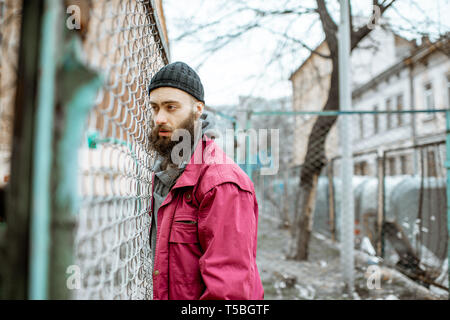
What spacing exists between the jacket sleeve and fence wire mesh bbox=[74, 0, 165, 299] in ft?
1.07

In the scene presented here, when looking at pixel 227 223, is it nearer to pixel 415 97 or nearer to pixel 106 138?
pixel 106 138

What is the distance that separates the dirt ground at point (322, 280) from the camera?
4242mm

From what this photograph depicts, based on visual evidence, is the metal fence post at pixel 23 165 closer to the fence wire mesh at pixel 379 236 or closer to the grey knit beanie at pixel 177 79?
the grey knit beanie at pixel 177 79

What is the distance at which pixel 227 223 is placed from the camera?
120cm

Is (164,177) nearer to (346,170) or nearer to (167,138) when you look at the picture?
(167,138)

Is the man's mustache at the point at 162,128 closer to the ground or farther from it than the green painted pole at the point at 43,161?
farther from it

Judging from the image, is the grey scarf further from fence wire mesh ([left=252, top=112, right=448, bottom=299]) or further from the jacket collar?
fence wire mesh ([left=252, top=112, right=448, bottom=299])

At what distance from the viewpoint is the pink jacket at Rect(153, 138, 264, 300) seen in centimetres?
118

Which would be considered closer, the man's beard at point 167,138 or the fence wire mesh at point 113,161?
the fence wire mesh at point 113,161

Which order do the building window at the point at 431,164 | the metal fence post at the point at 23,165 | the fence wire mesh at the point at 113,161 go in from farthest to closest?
the building window at the point at 431,164, the fence wire mesh at the point at 113,161, the metal fence post at the point at 23,165

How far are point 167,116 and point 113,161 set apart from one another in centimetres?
51

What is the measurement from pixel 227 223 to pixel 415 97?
19.8m

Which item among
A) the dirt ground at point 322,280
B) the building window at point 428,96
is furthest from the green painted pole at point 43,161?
the building window at point 428,96

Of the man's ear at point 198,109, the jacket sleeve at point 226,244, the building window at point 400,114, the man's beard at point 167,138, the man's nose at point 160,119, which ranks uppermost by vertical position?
the building window at point 400,114
